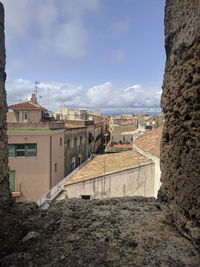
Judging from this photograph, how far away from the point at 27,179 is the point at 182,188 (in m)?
11.1

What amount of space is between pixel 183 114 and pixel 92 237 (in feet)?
4.42

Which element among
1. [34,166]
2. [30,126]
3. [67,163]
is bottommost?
[67,163]

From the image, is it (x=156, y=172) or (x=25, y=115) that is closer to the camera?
(x=156, y=172)

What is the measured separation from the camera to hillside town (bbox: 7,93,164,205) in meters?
6.93

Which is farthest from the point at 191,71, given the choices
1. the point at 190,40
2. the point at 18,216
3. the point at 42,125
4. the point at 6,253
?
the point at 42,125

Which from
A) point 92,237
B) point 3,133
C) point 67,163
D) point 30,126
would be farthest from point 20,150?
point 92,237

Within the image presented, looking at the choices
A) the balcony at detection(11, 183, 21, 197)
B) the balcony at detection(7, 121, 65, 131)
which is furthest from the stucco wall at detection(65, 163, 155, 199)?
the balcony at detection(7, 121, 65, 131)

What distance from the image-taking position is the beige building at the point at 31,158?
11172 mm

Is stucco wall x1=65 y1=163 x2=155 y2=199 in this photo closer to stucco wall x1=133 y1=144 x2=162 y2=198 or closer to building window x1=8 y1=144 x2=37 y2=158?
stucco wall x1=133 y1=144 x2=162 y2=198

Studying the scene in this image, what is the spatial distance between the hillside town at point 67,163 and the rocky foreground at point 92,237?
15.0 feet

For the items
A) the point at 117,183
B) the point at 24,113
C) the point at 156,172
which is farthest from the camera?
the point at 24,113

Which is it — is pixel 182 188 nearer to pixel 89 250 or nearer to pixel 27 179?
pixel 89 250

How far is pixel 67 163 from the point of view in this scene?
1505 cm

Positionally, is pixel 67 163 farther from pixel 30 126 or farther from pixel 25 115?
pixel 30 126
